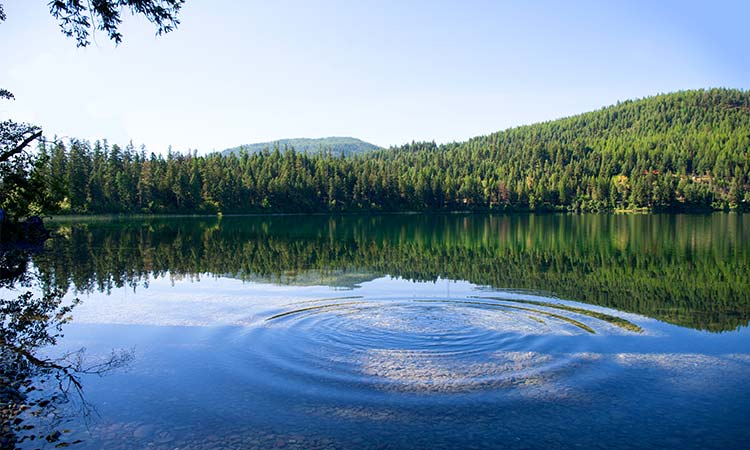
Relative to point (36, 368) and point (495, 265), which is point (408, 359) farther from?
point (495, 265)

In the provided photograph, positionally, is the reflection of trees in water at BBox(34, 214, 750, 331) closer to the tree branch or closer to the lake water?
the lake water

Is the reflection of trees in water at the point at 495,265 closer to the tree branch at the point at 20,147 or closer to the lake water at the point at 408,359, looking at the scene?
the lake water at the point at 408,359

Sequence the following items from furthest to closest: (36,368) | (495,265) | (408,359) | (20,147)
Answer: (495,265) → (20,147) → (408,359) → (36,368)

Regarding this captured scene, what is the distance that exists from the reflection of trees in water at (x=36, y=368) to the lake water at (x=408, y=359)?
0.24 meters

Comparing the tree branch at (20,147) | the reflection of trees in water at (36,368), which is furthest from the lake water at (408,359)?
the tree branch at (20,147)

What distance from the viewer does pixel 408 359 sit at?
1491 centimetres

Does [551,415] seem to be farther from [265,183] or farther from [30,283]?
[265,183]

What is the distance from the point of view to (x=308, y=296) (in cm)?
2470

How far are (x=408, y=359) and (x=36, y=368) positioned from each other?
Result: 32.0 ft

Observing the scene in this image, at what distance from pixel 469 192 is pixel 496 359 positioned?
17637 cm

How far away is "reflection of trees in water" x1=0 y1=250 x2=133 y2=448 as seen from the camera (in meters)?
10.4

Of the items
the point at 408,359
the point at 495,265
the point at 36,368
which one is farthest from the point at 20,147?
the point at 495,265

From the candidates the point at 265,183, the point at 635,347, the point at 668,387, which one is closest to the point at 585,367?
the point at 668,387

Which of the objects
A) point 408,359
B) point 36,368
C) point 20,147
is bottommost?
point 408,359
